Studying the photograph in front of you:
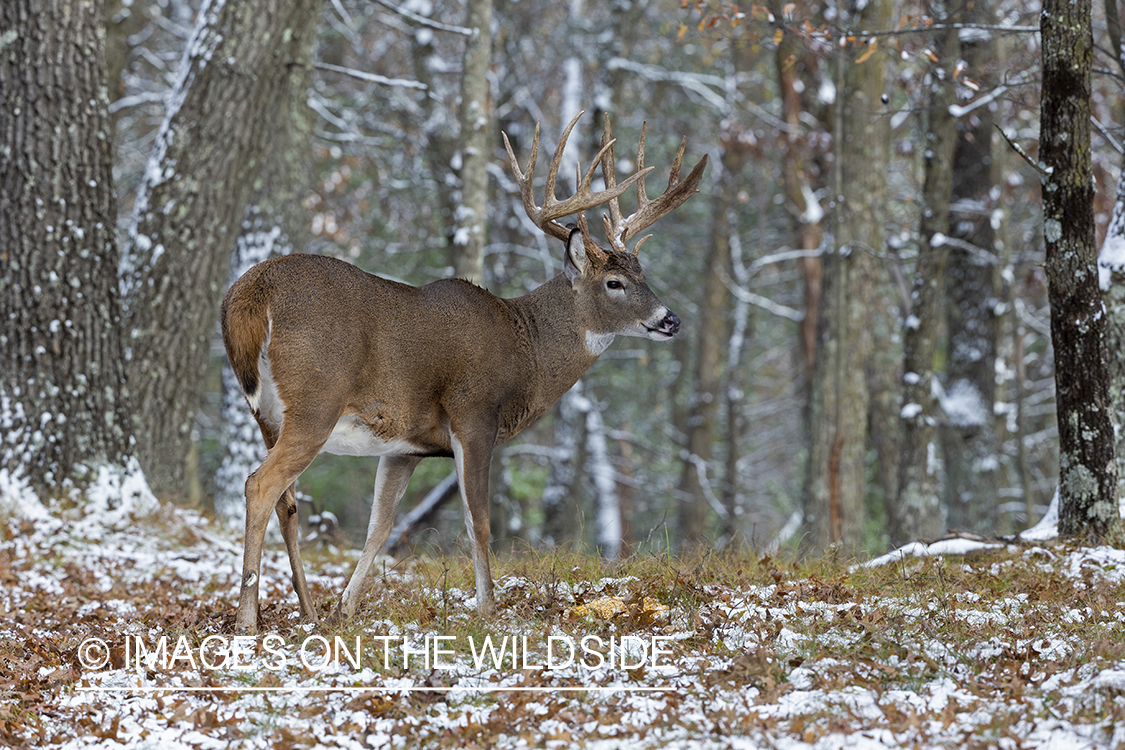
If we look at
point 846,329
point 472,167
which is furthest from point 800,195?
point 472,167

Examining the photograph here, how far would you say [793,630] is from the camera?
15.6ft

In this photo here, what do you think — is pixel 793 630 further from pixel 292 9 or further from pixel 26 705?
pixel 292 9

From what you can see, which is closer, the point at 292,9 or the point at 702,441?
the point at 292,9

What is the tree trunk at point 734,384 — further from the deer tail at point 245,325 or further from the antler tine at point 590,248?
the deer tail at point 245,325

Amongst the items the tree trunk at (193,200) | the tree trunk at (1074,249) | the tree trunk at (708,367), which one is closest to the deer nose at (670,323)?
the tree trunk at (1074,249)

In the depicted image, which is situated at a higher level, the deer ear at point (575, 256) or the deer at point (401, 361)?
the deer ear at point (575, 256)

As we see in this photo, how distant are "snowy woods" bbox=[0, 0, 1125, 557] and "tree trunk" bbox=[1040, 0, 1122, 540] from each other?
17 millimetres

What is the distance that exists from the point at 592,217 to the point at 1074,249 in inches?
380

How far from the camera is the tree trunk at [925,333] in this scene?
31.6ft

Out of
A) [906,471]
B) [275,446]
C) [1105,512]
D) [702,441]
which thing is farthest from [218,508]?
[702,441]

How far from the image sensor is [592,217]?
15438 millimetres

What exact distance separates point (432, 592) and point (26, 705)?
1.99 meters

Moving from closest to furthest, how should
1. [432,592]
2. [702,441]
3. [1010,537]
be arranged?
[432,592] → [1010,537] → [702,441]

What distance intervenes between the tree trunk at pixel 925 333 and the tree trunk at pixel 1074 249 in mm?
3024
